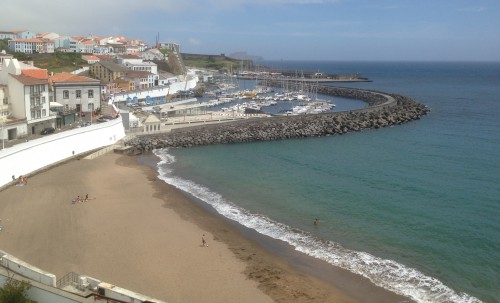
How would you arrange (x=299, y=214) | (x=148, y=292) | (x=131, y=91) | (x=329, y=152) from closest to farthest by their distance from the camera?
(x=148, y=292)
(x=299, y=214)
(x=329, y=152)
(x=131, y=91)

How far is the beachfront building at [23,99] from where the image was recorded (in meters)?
31.5

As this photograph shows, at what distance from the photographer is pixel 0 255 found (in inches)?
542

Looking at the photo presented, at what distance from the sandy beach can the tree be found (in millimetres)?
4072

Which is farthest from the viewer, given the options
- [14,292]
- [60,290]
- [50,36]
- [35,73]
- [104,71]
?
[50,36]

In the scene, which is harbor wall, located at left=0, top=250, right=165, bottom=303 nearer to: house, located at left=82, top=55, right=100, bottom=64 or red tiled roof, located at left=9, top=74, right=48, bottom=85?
red tiled roof, located at left=9, top=74, right=48, bottom=85

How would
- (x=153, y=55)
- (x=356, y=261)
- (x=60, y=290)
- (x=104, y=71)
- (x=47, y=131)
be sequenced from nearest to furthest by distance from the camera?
(x=60, y=290)
(x=356, y=261)
(x=47, y=131)
(x=104, y=71)
(x=153, y=55)

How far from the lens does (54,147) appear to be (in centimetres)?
3103

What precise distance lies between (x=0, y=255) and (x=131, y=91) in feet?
178

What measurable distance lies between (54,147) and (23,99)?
417cm

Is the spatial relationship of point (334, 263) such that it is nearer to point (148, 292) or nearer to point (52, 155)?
point (148, 292)

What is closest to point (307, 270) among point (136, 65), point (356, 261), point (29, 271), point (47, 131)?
point (356, 261)

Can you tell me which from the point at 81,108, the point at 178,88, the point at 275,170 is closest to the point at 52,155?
the point at 81,108

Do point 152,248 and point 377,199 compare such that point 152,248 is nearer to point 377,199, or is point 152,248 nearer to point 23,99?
point 377,199

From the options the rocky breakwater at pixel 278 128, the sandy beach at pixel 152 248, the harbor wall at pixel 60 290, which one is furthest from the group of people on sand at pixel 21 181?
the harbor wall at pixel 60 290
